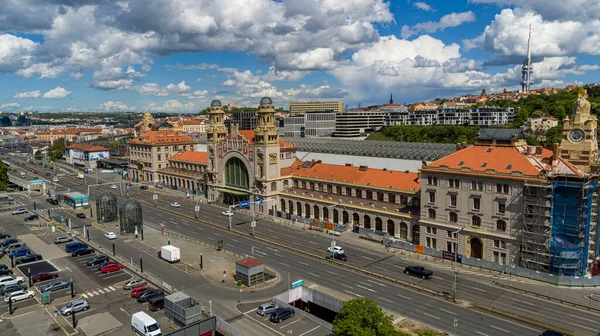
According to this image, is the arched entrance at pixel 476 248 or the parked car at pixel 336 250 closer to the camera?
the arched entrance at pixel 476 248

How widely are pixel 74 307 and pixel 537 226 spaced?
2783 inches

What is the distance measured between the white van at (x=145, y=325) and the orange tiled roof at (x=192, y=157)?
10250cm

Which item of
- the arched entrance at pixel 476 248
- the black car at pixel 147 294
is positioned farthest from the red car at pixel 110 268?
the arched entrance at pixel 476 248

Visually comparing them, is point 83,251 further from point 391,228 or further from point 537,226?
point 537,226

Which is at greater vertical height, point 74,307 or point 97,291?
point 74,307

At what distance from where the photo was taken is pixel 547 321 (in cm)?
5469

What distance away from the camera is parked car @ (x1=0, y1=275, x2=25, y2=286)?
218 ft

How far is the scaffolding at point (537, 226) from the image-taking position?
68.5 m

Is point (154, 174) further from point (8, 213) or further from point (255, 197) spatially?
point (255, 197)

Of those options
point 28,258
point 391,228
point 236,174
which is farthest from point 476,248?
point 28,258

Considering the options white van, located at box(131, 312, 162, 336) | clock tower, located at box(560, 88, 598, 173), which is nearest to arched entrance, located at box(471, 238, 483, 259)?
clock tower, located at box(560, 88, 598, 173)

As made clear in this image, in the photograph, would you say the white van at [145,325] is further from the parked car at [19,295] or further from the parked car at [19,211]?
the parked car at [19,211]

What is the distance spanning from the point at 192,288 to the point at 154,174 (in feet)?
376

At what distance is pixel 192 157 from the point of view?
529 ft
